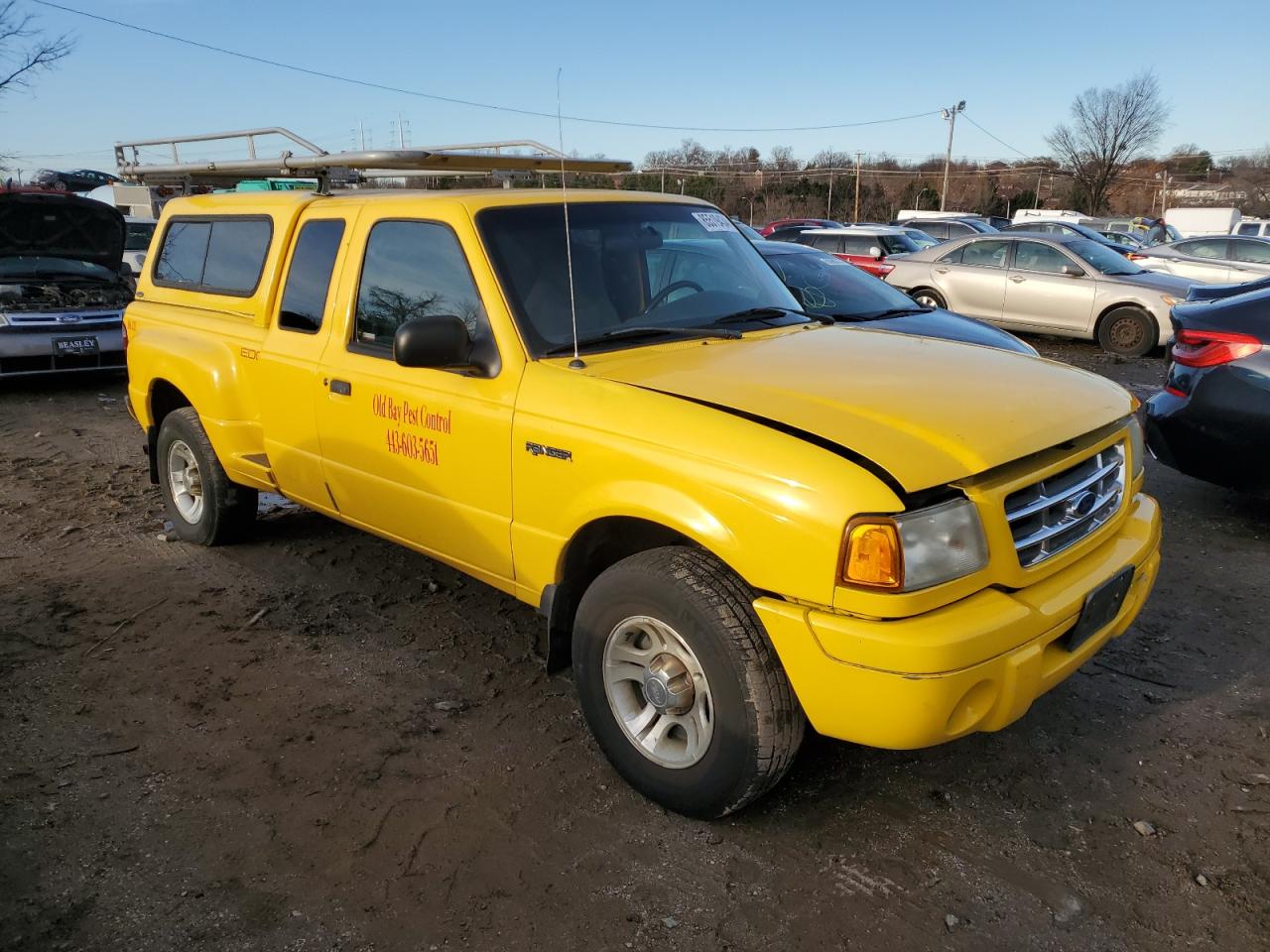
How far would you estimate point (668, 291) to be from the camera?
3.75 meters

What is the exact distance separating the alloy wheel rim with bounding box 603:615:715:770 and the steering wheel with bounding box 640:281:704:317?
4.33 feet

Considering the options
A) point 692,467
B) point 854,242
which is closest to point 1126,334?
point 854,242

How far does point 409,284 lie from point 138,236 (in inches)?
563

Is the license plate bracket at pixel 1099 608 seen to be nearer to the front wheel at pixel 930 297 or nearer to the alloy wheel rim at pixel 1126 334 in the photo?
the alloy wheel rim at pixel 1126 334

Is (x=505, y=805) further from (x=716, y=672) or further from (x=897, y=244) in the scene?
(x=897, y=244)

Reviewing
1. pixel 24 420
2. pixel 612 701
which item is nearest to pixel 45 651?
pixel 612 701

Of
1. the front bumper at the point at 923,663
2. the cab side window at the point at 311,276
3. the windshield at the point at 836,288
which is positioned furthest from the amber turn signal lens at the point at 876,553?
the windshield at the point at 836,288

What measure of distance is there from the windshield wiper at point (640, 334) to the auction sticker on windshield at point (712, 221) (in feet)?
2.59

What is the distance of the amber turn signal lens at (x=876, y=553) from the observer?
236 cm

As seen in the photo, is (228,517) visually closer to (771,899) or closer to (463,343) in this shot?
(463,343)

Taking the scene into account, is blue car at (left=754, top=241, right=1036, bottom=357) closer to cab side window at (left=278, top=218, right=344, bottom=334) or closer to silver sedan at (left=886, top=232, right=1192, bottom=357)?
cab side window at (left=278, top=218, right=344, bottom=334)

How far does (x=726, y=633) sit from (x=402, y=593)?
8.38 ft

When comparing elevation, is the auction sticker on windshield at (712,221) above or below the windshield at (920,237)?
above

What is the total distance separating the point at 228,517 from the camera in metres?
5.13
